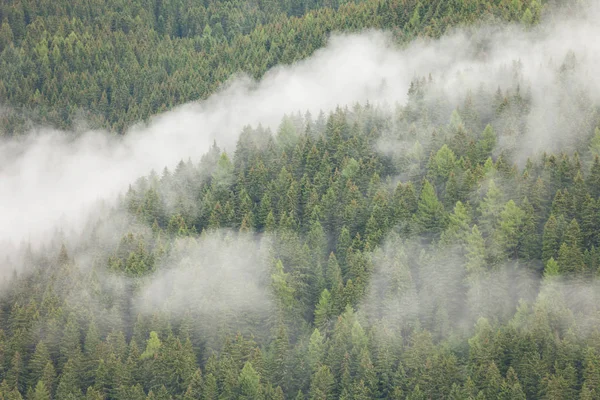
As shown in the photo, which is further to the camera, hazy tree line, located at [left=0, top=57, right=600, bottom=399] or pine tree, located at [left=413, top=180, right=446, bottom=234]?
pine tree, located at [left=413, top=180, right=446, bottom=234]

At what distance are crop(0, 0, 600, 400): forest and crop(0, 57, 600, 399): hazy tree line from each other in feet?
0.89

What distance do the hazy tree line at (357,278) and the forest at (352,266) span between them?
0.27 metres

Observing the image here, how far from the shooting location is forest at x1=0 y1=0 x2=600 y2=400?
394 feet

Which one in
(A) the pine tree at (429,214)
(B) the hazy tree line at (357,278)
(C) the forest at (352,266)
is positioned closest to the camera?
(B) the hazy tree line at (357,278)

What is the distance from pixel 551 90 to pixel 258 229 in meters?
50.1

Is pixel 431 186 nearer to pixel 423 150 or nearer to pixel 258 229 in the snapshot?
pixel 423 150

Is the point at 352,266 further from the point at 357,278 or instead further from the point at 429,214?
the point at 429,214

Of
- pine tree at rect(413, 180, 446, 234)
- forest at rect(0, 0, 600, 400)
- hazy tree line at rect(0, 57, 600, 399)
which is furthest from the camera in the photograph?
pine tree at rect(413, 180, 446, 234)

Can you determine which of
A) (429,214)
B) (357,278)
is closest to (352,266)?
(357,278)

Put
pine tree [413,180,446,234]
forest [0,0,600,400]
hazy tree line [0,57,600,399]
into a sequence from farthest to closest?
pine tree [413,180,446,234] → forest [0,0,600,400] → hazy tree line [0,57,600,399]

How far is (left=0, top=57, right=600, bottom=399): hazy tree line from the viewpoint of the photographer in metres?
119

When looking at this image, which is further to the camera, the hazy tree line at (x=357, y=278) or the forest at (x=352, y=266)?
the forest at (x=352, y=266)

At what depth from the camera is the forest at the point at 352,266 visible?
120062mm

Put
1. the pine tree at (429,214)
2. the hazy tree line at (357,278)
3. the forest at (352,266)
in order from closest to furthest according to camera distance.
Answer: the hazy tree line at (357,278) < the forest at (352,266) < the pine tree at (429,214)
